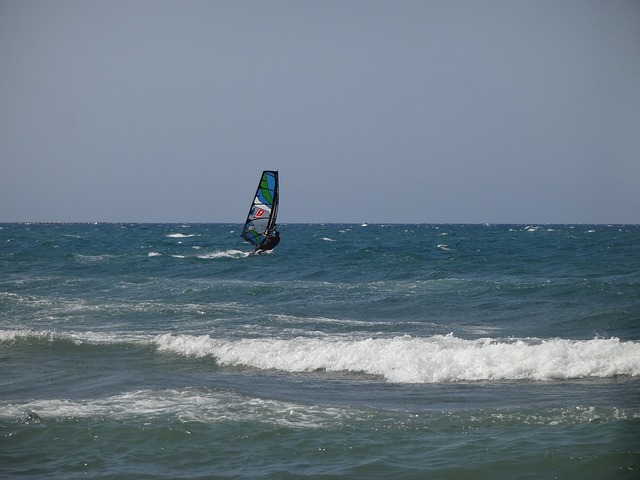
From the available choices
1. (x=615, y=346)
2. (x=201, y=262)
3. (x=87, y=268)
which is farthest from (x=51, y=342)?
(x=201, y=262)

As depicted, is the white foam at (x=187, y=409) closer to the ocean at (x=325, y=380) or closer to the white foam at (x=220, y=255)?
the ocean at (x=325, y=380)

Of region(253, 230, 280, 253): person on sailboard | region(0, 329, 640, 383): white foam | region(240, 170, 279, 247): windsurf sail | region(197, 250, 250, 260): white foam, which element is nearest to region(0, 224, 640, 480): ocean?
region(0, 329, 640, 383): white foam

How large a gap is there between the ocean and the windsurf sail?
9.86 ft

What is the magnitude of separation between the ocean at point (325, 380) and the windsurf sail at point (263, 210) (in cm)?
300

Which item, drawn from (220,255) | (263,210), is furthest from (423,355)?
(220,255)

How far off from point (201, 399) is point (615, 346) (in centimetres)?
750

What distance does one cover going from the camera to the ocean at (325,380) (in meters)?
7.92

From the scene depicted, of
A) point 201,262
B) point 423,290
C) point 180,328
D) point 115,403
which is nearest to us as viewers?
point 115,403

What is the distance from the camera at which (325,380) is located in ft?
40.3

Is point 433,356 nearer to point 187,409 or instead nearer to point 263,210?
point 187,409

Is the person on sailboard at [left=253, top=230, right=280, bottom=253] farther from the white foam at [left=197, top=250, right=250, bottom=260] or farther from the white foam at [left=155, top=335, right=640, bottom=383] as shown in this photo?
the white foam at [left=155, top=335, right=640, bottom=383]

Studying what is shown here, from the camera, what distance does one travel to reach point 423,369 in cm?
1245

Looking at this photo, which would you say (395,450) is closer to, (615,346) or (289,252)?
(615,346)

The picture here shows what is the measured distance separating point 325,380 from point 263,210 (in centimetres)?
1597
